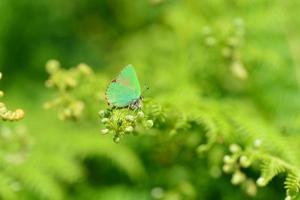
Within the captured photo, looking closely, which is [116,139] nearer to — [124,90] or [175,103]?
[124,90]

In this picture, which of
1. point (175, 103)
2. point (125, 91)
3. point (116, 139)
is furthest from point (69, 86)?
point (116, 139)

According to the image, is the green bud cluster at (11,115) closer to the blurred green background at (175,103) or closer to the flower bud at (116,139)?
the flower bud at (116,139)

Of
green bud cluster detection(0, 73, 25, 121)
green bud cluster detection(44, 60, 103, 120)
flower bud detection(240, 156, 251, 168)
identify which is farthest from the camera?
green bud cluster detection(44, 60, 103, 120)

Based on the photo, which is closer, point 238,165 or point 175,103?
point 238,165

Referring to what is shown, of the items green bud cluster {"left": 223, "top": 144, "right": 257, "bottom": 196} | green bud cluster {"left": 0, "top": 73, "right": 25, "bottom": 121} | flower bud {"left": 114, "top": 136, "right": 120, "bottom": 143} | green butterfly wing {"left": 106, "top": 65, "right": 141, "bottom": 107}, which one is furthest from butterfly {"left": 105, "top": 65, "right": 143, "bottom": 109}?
green bud cluster {"left": 223, "top": 144, "right": 257, "bottom": 196}

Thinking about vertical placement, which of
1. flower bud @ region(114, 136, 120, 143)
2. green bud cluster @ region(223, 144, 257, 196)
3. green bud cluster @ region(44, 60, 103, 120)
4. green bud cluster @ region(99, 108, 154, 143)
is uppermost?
green bud cluster @ region(44, 60, 103, 120)

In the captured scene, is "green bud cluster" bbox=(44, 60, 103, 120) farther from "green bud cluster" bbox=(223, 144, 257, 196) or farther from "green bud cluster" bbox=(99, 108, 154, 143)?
"green bud cluster" bbox=(223, 144, 257, 196)

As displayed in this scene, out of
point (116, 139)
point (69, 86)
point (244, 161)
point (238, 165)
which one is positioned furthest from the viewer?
point (69, 86)
